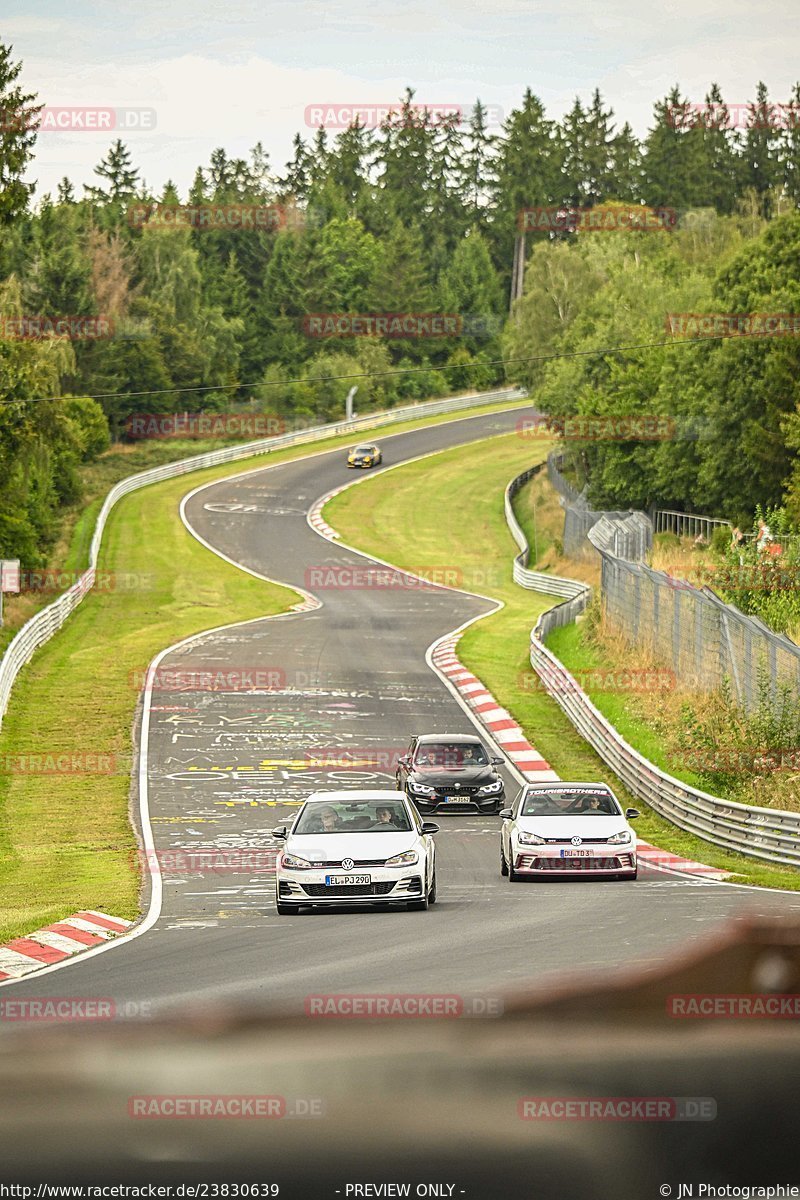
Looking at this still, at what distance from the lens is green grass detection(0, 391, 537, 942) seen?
22453mm

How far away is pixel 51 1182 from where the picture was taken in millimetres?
7391

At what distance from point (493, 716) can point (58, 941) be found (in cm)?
2275

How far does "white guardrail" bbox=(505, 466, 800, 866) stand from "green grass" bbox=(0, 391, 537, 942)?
364 inches

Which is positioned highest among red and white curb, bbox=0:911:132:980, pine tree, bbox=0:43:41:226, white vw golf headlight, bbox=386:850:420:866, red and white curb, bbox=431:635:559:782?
pine tree, bbox=0:43:41:226

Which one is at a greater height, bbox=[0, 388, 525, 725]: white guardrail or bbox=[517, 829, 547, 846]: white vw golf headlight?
bbox=[517, 829, 547, 846]: white vw golf headlight

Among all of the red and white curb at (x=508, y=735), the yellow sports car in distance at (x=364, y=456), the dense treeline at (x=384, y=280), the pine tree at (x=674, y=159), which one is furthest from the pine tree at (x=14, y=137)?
the pine tree at (x=674, y=159)

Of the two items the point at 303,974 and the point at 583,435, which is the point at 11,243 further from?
the point at 303,974

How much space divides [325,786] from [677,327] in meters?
47.0

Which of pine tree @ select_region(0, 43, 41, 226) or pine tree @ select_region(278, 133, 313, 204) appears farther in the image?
pine tree @ select_region(278, 133, 313, 204)

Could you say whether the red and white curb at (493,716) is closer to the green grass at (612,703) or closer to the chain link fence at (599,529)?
the green grass at (612,703)

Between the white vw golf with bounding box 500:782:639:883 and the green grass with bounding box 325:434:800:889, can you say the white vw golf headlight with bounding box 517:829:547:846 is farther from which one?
the green grass with bounding box 325:434:800:889

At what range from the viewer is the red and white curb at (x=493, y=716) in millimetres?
33031

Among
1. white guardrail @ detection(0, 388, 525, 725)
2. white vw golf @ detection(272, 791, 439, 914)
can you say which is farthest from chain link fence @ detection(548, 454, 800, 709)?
white guardrail @ detection(0, 388, 525, 725)

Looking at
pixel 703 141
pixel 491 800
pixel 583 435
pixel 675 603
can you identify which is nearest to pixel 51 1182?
pixel 491 800
